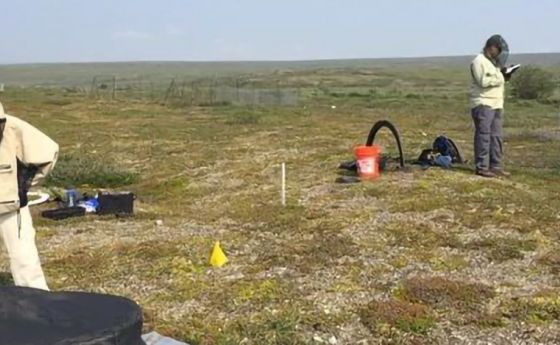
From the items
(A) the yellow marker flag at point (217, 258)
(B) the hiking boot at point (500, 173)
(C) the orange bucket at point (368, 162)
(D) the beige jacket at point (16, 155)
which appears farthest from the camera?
(B) the hiking boot at point (500, 173)

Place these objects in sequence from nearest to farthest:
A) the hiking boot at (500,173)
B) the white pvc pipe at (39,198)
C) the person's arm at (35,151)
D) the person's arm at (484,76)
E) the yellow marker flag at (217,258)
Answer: the person's arm at (35,151), the yellow marker flag at (217,258), the white pvc pipe at (39,198), the person's arm at (484,76), the hiking boot at (500,173)

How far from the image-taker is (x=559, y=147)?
16219mm

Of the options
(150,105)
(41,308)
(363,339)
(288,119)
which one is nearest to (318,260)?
(363,339)

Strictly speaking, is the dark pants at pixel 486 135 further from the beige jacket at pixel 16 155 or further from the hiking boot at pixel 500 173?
the beige jacket at pixel 16 155

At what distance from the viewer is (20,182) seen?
5602 mm

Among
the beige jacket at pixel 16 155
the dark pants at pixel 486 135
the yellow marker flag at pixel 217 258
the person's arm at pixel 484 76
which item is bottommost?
the yellow marker flag at pixel 217 258

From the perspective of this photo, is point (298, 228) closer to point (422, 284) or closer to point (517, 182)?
point (422, 284)

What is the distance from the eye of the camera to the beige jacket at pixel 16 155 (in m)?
5.46

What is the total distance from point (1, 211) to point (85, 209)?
4752 millimetres

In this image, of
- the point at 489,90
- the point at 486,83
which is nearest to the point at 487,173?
the point at 489,90

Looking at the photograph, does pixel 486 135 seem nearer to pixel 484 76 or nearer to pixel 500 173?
pixel 484 76

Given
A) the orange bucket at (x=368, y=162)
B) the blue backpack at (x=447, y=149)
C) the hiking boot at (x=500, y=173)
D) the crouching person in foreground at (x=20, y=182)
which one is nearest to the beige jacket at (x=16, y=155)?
the crouching person in foreground at (x=20, y=182)

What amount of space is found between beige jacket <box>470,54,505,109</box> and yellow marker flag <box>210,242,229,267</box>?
180 inches

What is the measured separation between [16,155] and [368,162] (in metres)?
6.73
